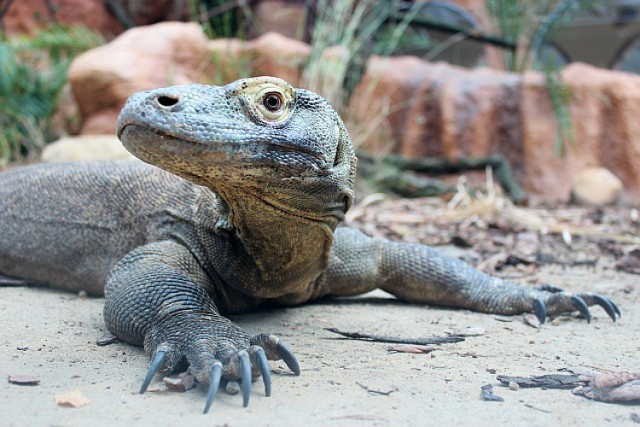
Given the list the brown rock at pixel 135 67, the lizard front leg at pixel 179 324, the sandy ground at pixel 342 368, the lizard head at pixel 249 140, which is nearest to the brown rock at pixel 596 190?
the brown rock at pixel 135 67

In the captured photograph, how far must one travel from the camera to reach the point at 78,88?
8.85 metres

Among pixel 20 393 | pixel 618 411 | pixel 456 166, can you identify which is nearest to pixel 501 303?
pixel 618 411

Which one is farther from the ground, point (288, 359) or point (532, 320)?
point (288, 359)

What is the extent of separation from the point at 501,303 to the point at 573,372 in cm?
119

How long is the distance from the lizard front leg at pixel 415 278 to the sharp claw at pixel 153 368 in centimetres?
149

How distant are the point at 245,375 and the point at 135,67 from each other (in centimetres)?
730

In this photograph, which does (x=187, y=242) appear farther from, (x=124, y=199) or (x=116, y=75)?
(x=116, y=75)

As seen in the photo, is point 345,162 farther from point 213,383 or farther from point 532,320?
point 532,320

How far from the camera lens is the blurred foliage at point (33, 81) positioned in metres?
8.91

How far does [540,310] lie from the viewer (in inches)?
133

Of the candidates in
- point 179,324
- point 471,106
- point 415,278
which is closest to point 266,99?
point 179,324

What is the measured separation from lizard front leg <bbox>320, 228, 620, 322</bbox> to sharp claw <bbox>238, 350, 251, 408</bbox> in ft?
4.96

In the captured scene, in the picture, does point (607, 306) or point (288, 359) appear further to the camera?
point (607, 306)

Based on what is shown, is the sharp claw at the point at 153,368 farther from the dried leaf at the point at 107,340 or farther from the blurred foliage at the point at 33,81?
the blurred foliage at the point at 33,81
